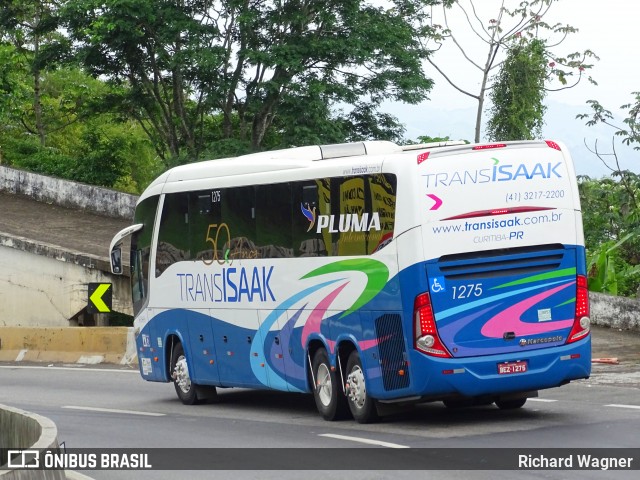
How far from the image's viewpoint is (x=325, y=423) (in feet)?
52.5

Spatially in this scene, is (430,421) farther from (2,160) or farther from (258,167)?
(2,160)

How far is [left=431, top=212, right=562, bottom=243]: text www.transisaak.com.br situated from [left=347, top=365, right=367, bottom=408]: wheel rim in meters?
2.13

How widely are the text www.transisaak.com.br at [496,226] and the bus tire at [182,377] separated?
6898mm

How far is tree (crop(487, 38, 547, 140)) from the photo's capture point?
134ft

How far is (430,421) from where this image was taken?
15.5 meters

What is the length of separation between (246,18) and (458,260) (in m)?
22.6

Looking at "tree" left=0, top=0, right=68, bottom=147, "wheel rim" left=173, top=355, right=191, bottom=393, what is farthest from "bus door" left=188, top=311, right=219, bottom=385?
"tree" left=0, top=0, right=68, bottom=147

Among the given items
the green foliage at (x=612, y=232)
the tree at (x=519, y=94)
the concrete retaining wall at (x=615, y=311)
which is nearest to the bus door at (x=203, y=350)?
the concrete retaining wall at (x=615, y=311)

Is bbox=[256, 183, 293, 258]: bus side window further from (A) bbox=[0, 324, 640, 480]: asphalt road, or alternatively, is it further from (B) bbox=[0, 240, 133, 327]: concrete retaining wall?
(B) bbox=[0, 240, 133, 327]: concrete retaining wall

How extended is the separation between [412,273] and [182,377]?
692 centimetres

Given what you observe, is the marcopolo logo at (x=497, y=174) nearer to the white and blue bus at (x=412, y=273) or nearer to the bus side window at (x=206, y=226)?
the white and blue bus at (x=412, y=273)

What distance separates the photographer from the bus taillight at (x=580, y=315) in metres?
14.9

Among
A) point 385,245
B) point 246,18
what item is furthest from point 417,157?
point 246,18

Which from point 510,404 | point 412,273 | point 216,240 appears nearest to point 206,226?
point 216,240
